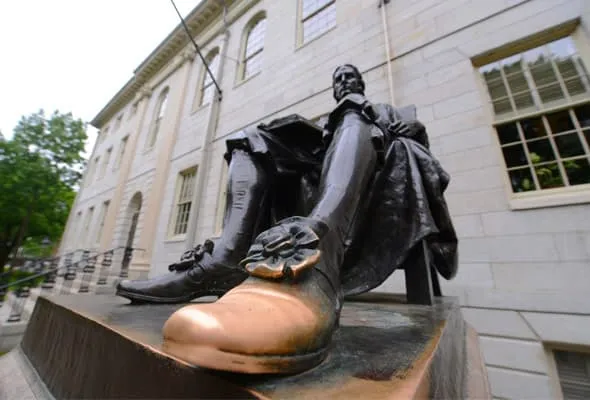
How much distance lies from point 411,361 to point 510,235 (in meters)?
3.11

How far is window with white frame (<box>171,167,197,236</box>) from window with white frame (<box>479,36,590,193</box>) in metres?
7.38

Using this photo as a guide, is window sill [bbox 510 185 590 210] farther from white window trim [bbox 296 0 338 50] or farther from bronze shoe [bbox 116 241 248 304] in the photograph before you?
white window trim [bbox 296 0 338 50]

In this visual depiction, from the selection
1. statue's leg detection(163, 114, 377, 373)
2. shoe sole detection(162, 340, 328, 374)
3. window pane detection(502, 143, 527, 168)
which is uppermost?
window pane detection(502, 143, 527, 168)

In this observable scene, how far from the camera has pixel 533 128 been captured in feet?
10.2

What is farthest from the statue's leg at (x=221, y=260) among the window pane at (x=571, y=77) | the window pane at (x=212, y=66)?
the window pane at (x=212, y=66)

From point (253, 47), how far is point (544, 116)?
7.61m

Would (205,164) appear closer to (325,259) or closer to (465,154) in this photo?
(465,154)

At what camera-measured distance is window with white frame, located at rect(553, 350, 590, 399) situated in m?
2.29

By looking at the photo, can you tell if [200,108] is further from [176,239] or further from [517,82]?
[517,82]

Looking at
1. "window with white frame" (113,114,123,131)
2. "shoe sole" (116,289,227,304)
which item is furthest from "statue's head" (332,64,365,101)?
"window with white frame" (113,114,123,131)

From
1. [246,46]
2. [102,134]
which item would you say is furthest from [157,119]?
[102,134]

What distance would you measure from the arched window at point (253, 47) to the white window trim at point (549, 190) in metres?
6.21

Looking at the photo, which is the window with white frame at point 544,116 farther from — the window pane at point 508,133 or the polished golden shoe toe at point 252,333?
the polished golden shoe toe at point 252,333

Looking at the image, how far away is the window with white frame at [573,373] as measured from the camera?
7.50ft
